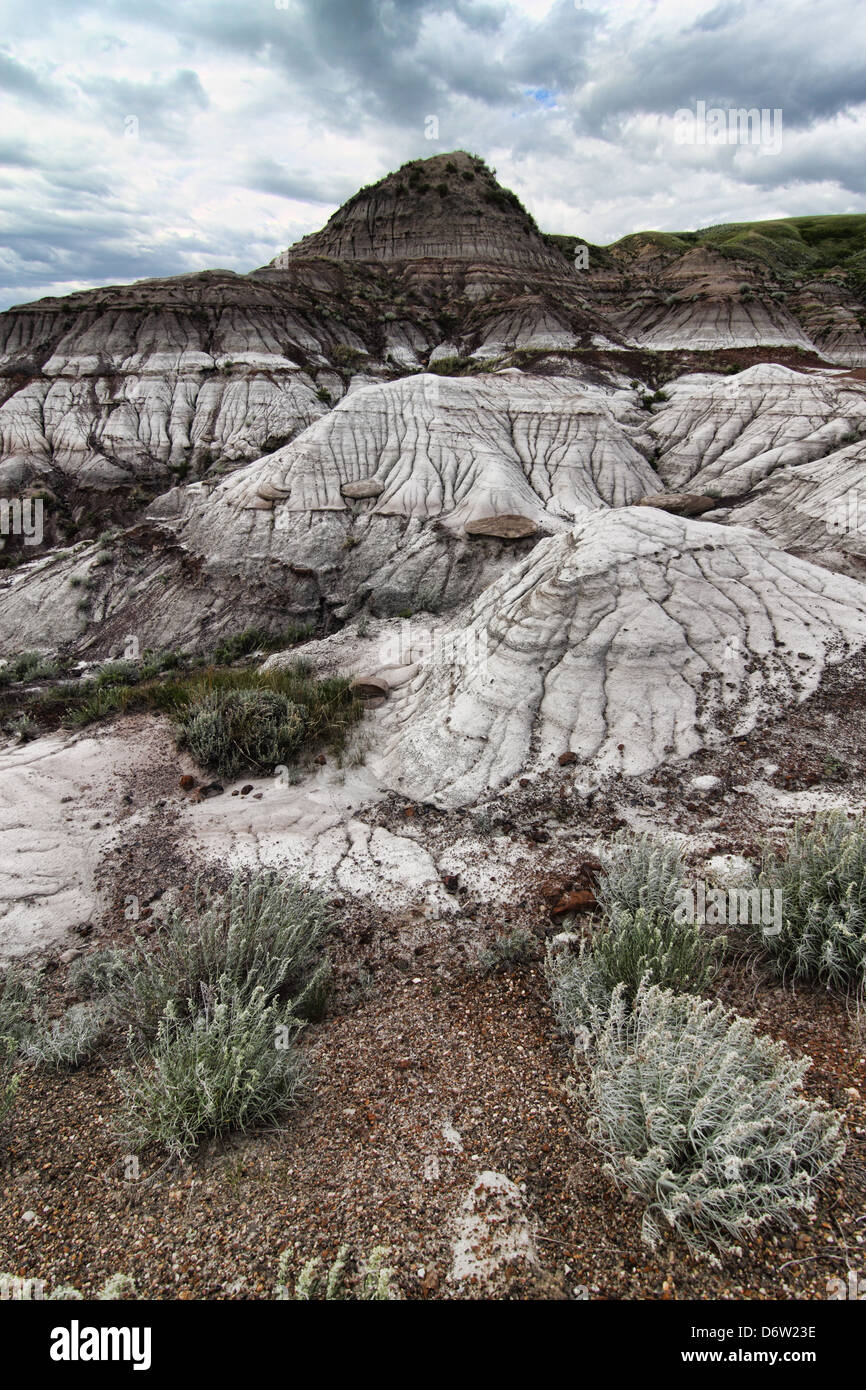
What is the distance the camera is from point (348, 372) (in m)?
33.2

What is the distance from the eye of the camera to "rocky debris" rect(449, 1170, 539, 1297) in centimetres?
277

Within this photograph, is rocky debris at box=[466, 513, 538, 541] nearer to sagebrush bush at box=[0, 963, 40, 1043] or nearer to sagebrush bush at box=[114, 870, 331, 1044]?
sagebrush bush at box=[114, 870, 331, 1044]

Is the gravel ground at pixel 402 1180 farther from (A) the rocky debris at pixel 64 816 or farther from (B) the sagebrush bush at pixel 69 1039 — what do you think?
(A) the rocky debris at pixel 64 816

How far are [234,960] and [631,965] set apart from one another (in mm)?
2917

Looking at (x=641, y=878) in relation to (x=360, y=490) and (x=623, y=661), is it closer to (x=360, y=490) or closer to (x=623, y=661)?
(x=623, y=661)

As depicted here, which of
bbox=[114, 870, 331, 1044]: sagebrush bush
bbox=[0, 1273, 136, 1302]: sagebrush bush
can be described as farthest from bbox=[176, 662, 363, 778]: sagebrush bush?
bbox=[0, 1273, 136, 1302]: sagebrush bush

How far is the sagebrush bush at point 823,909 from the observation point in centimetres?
412

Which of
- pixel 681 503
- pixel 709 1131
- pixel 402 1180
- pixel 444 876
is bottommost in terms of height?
pixel 402 1180

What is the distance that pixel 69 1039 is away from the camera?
427 centimetres

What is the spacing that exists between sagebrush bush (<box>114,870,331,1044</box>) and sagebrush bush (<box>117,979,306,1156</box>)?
1.08 feet

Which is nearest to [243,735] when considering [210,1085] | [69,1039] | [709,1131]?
[69,1039]

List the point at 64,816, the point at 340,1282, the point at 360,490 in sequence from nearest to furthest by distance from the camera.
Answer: the point at 340,1282 → the point at 64,816 → the point at 360,490

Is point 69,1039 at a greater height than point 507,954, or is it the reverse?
point 507,954
